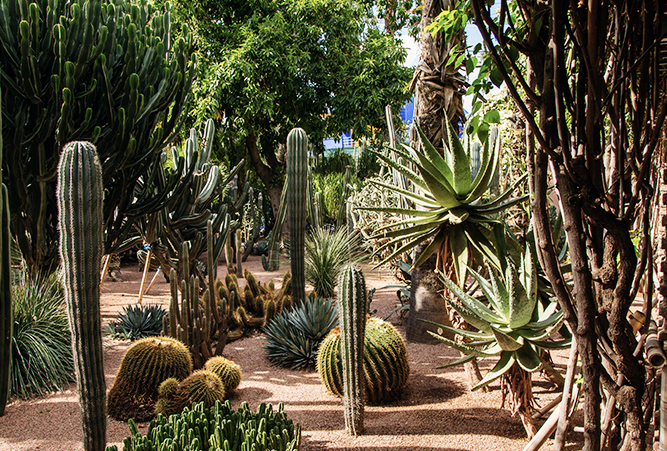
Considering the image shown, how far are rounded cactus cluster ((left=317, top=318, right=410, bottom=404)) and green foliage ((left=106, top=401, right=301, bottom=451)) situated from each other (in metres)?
1.29

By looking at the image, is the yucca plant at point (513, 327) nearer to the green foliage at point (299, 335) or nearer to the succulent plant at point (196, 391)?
the succulent plant at point (196, 391)

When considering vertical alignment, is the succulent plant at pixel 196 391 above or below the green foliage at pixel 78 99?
below

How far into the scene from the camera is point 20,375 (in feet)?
13.8

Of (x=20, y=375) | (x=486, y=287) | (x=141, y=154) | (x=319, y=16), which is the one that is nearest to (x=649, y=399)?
(x=486, y=287)

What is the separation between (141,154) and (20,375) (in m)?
2.43

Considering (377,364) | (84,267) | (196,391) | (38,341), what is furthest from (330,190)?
(84,267)

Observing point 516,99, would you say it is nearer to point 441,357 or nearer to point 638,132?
point 638,132

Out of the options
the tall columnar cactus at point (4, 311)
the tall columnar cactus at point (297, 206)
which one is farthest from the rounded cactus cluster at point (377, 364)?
the tall columnar cactus at point (4, 311)

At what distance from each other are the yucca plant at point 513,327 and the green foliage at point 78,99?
390cm

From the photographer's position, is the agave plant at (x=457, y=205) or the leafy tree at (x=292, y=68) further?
the leafy tree at (x=292, y=68)

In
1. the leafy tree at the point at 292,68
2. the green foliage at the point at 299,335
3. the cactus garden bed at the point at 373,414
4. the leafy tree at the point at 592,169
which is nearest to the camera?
the leafy tree at the point at 592,169

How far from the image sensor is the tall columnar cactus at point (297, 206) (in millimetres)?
6355

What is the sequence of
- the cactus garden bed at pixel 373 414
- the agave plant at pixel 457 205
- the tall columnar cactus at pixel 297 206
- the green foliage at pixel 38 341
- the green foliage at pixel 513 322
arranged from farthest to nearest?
1. the tall columnar cactus at pixel 297 206
2. the green foliage at pixel 38 341
3. the cactus garden bed at pixel 373 414
4. the agave plant at pixel 457 205
5. the green foliage at pixel 513 322

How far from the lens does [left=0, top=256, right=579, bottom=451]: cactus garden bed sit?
3.17 metres
